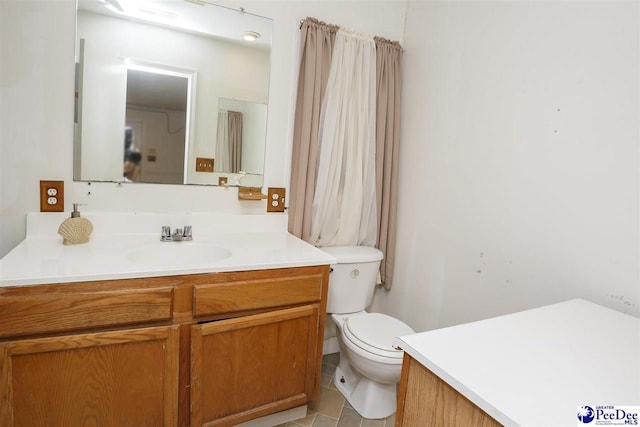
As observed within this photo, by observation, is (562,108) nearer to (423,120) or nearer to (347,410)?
(423,120)

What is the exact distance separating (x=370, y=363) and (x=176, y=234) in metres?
1.08

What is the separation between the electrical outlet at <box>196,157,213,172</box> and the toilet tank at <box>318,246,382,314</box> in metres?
0.78

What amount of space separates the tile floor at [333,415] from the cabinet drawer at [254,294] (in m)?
0.63

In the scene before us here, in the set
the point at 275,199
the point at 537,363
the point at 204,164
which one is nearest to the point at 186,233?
the point at 204,164

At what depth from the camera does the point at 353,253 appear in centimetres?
200

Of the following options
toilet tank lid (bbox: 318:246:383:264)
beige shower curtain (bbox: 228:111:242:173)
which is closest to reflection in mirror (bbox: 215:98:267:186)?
beige shower curtain (bbox: 228:111:242:173)

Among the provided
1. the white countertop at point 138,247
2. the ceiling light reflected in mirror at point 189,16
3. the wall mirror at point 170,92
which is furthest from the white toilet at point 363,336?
the ceiling light reflected in mirror at point 189,16

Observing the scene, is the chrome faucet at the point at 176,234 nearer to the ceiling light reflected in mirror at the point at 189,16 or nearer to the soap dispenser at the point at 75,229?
the soap dispenser at the point at 75,229

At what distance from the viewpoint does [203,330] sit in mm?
1326

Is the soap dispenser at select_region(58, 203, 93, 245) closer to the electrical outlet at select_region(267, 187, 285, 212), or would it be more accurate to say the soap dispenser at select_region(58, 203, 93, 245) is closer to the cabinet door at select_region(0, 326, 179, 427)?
the cabinet door at select_region(0, 326, 179, 427)

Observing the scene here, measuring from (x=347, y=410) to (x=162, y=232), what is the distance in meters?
1.28

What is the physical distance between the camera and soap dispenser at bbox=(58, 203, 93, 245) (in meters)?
1.43

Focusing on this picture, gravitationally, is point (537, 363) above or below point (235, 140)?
below

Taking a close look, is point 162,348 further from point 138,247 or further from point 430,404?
point 430,404
